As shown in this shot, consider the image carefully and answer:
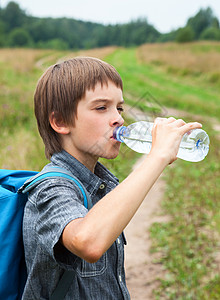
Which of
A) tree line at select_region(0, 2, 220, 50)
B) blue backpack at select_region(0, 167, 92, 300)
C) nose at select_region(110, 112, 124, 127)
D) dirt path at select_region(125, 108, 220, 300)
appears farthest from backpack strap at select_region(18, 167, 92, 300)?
tree line at select_region(0, 2, 220, 50)

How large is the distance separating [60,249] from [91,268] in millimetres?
235

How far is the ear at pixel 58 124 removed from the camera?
1.39 metres

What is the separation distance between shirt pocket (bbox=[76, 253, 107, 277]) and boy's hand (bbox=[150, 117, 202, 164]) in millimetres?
501

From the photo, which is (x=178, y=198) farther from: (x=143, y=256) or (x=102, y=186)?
(x=102, y=186)

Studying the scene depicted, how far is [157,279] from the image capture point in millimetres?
3283

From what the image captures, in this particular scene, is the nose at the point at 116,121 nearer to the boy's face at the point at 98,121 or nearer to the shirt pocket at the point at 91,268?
the boy's face at the point at 98,121

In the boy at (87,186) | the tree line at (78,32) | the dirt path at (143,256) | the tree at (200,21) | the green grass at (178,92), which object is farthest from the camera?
the tree at (200,21)

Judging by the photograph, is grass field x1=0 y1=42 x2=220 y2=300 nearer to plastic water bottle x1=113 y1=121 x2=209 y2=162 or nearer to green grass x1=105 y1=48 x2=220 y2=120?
plastic water bottle x1=113 y1=121 x2=209 y2=162

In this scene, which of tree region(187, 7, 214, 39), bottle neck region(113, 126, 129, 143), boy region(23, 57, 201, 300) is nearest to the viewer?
boy region(23, 57, 201, 300)

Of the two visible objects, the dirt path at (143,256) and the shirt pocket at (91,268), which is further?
the dirt path at (143,256)

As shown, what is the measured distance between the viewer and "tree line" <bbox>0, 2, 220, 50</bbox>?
57.6 m

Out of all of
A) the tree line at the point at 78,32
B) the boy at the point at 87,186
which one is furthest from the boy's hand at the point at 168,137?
the tree line at the point at 78,32

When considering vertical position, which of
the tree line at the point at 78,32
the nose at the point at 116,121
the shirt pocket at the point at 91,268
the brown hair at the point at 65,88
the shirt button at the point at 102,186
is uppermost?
the brown hair at the point at 65,88

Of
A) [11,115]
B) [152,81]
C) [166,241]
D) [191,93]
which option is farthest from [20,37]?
[166,241]
